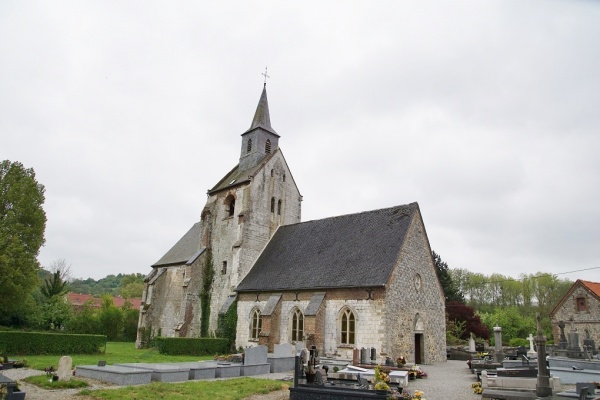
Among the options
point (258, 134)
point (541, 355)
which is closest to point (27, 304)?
point (258, 134)

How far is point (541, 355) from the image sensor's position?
473 inches

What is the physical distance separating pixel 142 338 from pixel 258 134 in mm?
18753

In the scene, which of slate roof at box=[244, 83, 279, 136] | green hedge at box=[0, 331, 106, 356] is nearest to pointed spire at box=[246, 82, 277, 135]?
slate roof at box=[244, 83, 279, 136]

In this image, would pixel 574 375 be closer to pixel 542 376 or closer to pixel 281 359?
pixel 542 376

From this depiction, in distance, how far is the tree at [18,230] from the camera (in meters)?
27.4

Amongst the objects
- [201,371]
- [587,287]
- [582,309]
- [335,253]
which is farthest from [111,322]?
[587,287]

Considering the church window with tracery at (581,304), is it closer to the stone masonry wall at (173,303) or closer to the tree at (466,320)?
the tree at (466,320)

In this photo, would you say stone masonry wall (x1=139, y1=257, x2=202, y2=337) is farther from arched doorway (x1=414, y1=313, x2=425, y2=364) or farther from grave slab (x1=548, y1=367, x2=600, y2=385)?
grave slab (x1=548, y1=367, x2=600, y2=385)

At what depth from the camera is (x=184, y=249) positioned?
39.3m

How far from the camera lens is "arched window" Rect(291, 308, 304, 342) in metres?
24.8

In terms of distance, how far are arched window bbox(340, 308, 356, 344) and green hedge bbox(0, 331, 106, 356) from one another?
1398cm

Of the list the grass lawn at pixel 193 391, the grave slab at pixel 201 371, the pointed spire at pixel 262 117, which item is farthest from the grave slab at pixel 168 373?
the pointed spire at pixel 262 117

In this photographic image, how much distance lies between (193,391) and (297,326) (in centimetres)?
1285

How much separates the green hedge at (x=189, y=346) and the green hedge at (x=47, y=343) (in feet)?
11.4
